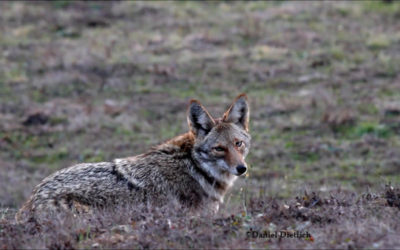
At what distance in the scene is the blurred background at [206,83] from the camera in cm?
1471

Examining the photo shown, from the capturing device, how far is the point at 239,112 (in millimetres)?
8086

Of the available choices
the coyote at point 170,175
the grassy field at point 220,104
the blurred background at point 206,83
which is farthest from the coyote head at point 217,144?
the blurred background at point 206,83

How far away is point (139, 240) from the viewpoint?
5.68 metres

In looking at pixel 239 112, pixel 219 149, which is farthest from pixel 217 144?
pixel 239 112

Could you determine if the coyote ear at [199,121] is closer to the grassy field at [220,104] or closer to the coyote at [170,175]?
the coyote at [170,175]

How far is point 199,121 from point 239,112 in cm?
61

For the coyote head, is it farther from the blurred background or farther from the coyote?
the blurred background

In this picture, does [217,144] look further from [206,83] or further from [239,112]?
[206,83]

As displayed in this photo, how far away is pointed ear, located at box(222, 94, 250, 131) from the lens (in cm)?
800

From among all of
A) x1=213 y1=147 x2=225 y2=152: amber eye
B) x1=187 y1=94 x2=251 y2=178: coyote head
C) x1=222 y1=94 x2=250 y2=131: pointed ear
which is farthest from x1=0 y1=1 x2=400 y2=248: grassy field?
x1=222 y1=94 x2=250 y2=131: pointed ear

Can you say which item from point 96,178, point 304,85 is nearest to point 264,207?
point 96,178

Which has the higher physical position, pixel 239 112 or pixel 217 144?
pixel 239 112

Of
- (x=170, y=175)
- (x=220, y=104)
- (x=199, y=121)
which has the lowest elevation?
(x=170, y=175)

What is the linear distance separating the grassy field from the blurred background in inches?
2.2
